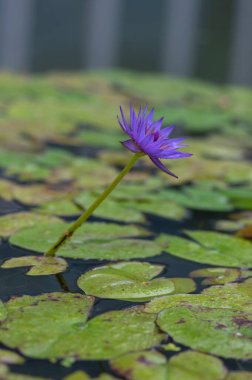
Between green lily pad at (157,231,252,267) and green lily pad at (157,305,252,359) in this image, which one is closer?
green lily pad at (157,305,252,359)

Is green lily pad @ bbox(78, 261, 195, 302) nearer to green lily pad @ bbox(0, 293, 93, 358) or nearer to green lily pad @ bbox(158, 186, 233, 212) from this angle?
green lily pad @ bbox(0, 293, 93, 358)

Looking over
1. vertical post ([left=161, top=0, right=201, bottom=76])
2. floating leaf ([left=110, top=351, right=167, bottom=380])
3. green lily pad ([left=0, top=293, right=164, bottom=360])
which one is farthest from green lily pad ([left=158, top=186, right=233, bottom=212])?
vertical post ([left=161, top=0, right=201, bottom=76])

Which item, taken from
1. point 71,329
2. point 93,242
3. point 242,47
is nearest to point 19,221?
point 93,242

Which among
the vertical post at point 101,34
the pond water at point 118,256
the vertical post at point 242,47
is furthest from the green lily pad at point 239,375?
the vertical post at point 242,47

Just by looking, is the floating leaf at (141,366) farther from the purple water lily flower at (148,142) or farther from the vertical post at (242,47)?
the vertical post at (242,47)

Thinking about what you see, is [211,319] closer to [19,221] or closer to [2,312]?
[2,312]

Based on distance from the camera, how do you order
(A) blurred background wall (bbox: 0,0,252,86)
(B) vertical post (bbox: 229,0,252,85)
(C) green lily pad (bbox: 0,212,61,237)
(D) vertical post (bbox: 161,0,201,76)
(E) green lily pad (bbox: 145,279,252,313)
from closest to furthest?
(E) green lily pad (bbox: 145,279,252,313)
(C) green lily pad (bbox: 0,212,61,237)
(A) blurred background wall (bbox: 0,0,252,86)
(D) vertical post (bbox: 161,0,201,76)
(B) vertical post (bbox: 229,0,252,85)

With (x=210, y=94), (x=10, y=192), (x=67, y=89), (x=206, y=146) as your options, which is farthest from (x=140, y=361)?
(x=210, y=94)
